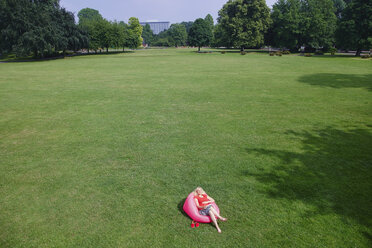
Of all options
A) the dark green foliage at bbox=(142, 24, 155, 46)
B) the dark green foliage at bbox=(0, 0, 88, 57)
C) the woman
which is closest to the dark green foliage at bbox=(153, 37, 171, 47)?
→ the dark green foliage at bbox=(142, 24, 155, 46)

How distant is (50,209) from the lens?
233 inches

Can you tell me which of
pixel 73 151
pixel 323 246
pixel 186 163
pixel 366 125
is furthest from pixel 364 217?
pixel 73 151

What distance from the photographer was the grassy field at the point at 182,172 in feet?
17.1

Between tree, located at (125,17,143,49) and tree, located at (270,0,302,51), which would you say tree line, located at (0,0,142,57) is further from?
tree, located at (270,0,302,51)

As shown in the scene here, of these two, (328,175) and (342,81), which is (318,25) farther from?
(328,175)

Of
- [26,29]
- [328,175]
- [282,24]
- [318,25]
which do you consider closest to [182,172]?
[328,175]

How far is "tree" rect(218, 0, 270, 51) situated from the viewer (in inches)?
2643

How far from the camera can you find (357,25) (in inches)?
1881

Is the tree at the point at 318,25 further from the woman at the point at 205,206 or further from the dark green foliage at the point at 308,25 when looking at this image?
the woman at the point at 205,206

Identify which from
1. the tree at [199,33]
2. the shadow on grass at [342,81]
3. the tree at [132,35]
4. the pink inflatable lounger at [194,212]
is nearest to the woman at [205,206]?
the pink inflatable lounger at [194,212]

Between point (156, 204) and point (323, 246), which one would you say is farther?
point (156, 204)

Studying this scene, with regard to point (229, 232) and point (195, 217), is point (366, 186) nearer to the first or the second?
point (229, 232)

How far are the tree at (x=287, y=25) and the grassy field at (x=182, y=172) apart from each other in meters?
57.7

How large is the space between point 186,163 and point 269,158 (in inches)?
117
